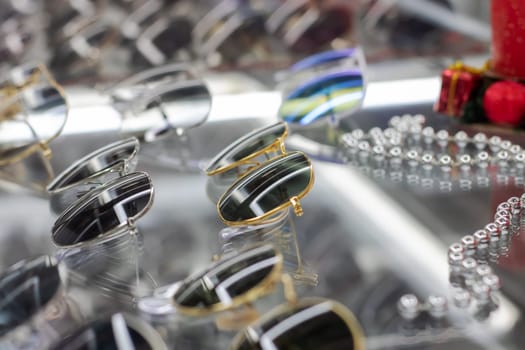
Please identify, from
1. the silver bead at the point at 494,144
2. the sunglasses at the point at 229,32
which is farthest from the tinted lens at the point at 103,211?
the sunglasses at the point at 229,32

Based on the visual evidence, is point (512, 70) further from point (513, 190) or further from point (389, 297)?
point (389, 297)

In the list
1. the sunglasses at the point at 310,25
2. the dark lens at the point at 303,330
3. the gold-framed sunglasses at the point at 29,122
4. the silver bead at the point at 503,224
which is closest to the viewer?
the dark lens at the point at 303,330

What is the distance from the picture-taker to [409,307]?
429 mm

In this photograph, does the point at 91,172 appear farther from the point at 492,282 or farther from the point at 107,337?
the point at 492,282

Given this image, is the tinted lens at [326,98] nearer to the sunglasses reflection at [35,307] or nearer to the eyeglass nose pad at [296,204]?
the eyeglass nose pad at [296,204]

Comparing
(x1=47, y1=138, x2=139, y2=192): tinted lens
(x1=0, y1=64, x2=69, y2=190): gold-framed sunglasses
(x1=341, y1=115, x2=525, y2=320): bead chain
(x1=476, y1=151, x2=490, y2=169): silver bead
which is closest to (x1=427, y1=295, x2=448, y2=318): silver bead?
(x1=341, y1=115, x2=525, y2=320): bead chain

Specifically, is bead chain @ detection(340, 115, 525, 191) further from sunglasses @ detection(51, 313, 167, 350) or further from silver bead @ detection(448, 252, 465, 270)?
sunglasses @ detection(51, 313, 167, 350)

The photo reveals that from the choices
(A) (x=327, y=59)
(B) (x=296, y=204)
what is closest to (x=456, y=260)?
(B) (x=296, y=204)

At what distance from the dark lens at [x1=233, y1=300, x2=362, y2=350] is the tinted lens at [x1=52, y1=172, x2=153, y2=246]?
165 mm

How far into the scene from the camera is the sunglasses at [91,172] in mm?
591

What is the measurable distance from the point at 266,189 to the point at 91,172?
18 centimetres

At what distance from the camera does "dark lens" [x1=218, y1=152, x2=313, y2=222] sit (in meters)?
0.51

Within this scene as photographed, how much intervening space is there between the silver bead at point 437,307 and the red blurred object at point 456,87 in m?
0.29

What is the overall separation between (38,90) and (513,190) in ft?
1.84
